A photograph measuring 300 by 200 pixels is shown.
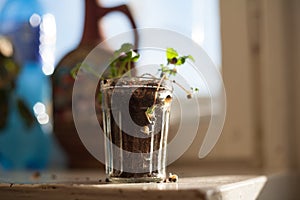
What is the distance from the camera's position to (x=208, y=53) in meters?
1.06

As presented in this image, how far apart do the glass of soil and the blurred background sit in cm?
34

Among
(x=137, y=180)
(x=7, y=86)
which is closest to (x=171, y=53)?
(x=137, y=180)

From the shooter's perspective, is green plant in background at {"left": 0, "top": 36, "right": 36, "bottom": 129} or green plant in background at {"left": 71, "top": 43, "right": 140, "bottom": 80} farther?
green plant in background at {"left": 0, "top": 36, "right": 36, "bottom": 129}

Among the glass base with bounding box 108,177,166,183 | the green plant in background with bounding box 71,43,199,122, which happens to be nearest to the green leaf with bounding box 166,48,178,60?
the green plant in background with bounding box 71,43,199,122

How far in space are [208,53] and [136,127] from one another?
1.66 feet

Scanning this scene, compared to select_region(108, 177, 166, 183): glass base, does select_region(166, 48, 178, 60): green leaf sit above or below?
above

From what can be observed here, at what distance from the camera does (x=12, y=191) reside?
57cm

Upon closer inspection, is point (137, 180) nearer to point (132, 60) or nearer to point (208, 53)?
point (132, 60)

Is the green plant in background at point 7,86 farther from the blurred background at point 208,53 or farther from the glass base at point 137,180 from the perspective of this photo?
the glass base at point 137,180

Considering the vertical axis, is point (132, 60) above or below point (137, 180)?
above

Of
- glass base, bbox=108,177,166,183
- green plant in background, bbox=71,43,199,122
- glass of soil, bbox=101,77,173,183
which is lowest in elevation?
glass base, bbox=108,177,166,183

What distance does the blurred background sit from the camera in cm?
96

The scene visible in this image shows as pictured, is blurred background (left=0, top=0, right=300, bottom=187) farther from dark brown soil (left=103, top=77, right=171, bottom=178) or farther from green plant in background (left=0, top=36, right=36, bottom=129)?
dark brown soil (left=103, top=77, right=171, bottom=178)

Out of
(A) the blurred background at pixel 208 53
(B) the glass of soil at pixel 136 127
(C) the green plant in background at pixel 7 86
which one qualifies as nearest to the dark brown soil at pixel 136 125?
(B) the glass of soil at pixel 136 127
